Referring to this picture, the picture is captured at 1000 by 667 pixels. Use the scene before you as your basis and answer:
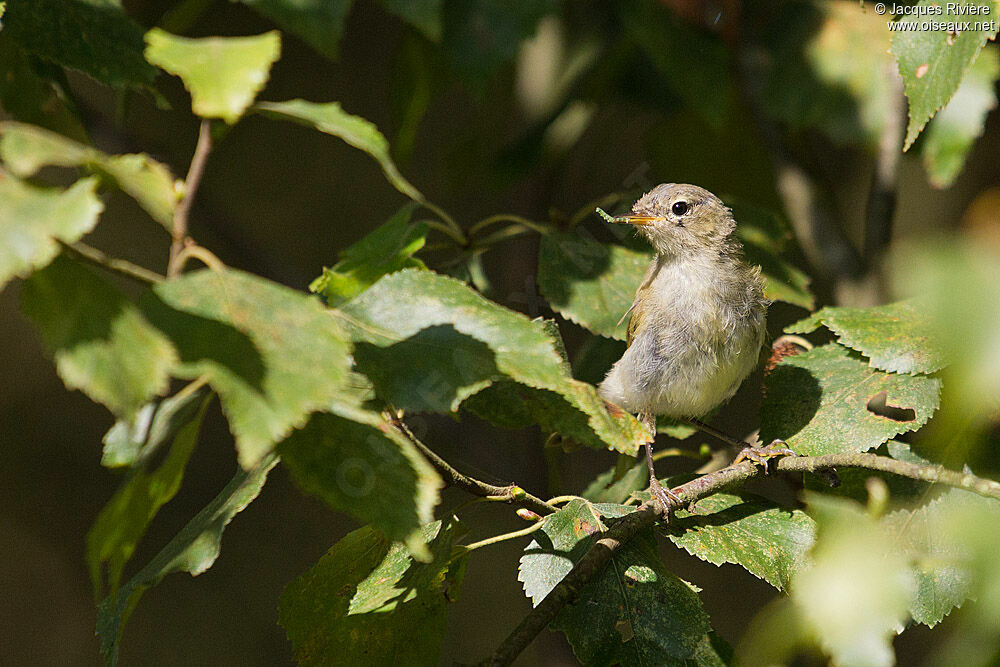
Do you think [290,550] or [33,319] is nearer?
[33,319]

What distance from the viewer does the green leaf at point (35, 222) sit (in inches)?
27.0

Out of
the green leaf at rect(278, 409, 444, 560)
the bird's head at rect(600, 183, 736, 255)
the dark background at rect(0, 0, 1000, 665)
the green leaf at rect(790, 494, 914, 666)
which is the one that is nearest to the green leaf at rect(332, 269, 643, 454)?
the green leaf at rect(278, 409, 444, 560)

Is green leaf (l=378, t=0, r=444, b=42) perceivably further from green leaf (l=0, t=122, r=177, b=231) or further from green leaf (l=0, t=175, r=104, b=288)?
green leaf (l=0, t=175, r=104, b=288)

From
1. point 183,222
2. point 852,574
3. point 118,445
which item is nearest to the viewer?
point 852,574

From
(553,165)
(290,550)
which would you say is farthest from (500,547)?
(553,165)

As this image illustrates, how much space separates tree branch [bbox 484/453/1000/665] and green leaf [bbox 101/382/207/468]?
0.63 metres

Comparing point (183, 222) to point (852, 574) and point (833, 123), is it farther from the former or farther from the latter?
point (833, 123)

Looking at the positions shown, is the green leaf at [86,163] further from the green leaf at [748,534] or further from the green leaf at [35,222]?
the green leaf at [748,534]

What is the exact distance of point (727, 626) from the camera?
364 cm

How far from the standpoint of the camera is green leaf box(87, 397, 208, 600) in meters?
1.11

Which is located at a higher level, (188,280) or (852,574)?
(852,574)

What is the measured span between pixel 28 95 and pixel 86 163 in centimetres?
84

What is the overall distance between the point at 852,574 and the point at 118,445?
1.35 meters

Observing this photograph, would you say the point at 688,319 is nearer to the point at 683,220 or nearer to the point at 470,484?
the point at 683,220
